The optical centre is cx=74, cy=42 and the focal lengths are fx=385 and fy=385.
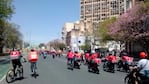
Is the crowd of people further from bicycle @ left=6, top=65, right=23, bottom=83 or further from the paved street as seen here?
the paved street

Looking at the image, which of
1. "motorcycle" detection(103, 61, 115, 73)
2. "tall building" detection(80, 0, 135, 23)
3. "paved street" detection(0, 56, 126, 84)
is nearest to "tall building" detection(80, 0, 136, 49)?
"tall building" detection(80, 0, 135, 23)

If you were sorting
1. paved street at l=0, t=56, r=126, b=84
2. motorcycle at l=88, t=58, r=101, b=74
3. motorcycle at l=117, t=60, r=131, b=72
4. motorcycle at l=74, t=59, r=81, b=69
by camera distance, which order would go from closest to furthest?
paved street at l=0, t=56, r=126, b=84
motorcycle at l=88, t=58, r=101, b=74
motorcycle at l=117, t=60, r=131, b=72
motorcycle at l=74, t=59, r=81, b=69

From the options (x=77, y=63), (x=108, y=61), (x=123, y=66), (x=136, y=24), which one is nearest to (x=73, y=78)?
(x=108, y=61)

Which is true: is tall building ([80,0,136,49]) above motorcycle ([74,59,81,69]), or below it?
above

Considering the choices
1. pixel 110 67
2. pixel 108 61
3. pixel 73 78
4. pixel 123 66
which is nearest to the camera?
pixel 73 78

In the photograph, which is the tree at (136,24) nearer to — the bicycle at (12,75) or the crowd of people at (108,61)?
the crowd of people at (108,61)

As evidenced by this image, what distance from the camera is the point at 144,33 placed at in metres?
55.9

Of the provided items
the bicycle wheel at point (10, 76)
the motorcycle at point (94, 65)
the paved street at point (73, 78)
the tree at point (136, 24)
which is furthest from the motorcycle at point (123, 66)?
the tree at point (136, 24)

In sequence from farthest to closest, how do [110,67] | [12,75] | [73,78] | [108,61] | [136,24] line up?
1. [136,24]
2. [108,61]
3. [110,67]
4. [73,78]
5. [12,75]

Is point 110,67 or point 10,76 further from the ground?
point 110,67

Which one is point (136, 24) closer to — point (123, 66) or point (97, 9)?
point (123, 66)

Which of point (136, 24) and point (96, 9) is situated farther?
point (96, 9)

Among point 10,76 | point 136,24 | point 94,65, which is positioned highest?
point 136,24

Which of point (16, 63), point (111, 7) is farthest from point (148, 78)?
point (111, 7)
